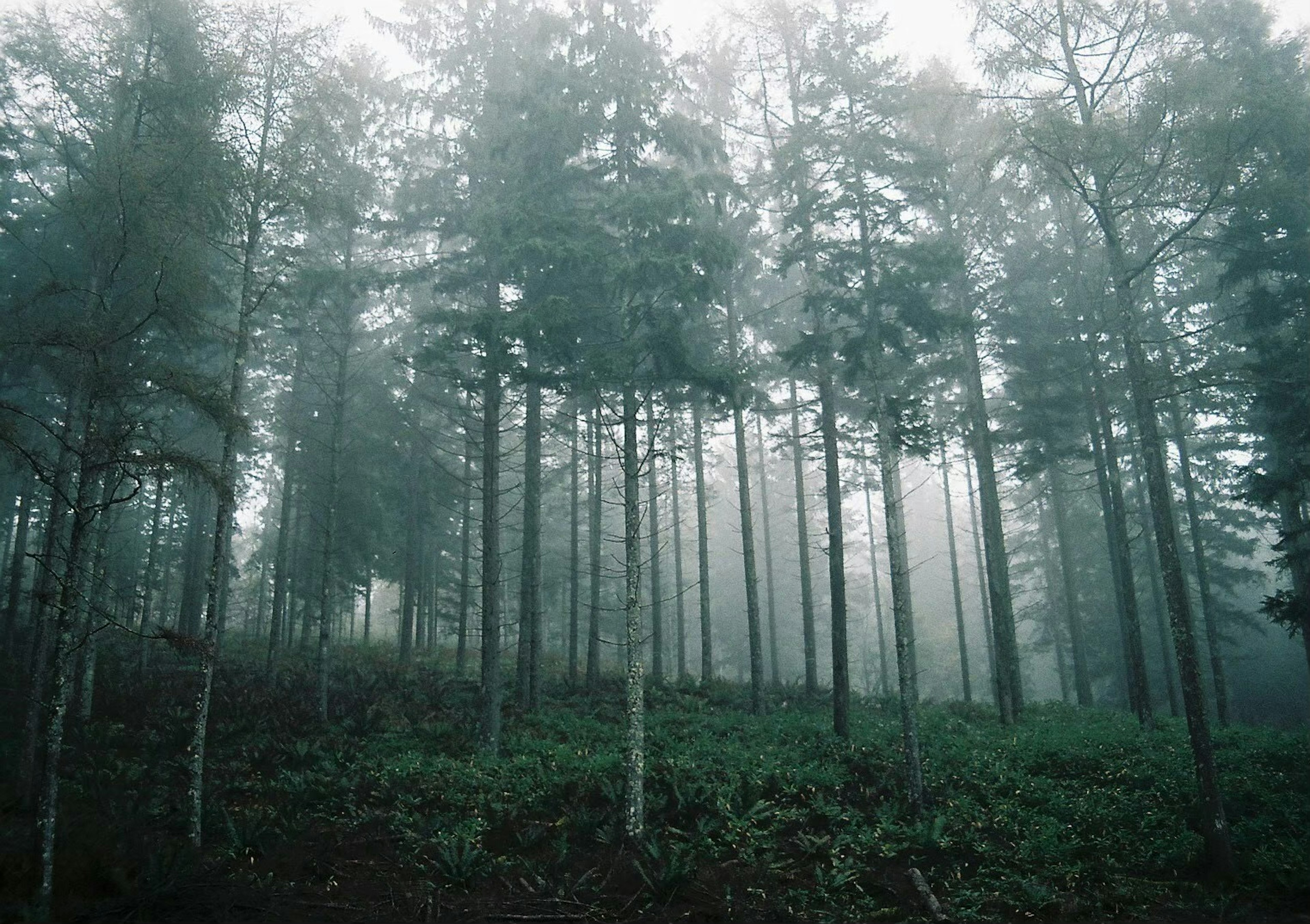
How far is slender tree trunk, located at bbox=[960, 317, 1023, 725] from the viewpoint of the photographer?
18.4 m

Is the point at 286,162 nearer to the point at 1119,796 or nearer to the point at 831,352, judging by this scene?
the point at 831,352

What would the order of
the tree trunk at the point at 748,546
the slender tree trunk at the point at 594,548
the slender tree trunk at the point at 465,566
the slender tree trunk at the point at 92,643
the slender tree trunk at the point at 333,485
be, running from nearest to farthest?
the slender tree trunk at the point at 92,643 < the slender tree trunk at the point at 333,485 < the tree trunk at the point at 748,546 < the slender tree trunk at the point at 594,548 < the slender tree trunk at the point at 465,566

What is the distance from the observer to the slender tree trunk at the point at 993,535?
18375 mm

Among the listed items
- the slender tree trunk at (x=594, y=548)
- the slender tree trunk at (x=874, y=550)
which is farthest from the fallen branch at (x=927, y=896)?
the slender tree trunk at (x=874, y=550)

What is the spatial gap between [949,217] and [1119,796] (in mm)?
15055

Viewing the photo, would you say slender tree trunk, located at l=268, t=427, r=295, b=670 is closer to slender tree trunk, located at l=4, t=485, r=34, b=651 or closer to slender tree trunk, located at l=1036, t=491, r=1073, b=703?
slender tree trunk, located at l=4, t=485, r=34, b=651

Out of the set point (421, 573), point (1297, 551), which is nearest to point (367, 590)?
point (421, 573)

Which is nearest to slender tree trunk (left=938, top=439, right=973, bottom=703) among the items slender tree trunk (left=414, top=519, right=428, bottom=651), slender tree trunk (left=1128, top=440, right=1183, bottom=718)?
slender tree trunk (left=1128, top=440, right=1183, bottom=718)

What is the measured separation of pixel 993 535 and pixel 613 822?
1313 cm

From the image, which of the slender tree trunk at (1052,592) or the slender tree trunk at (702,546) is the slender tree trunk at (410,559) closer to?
the slender tree trunk at (702,546)

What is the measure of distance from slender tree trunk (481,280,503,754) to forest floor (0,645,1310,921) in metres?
0.80

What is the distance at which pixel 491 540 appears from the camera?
50.8 ft

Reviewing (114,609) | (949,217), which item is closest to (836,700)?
(949,217)

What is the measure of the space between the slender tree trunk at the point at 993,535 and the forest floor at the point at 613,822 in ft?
7.81
